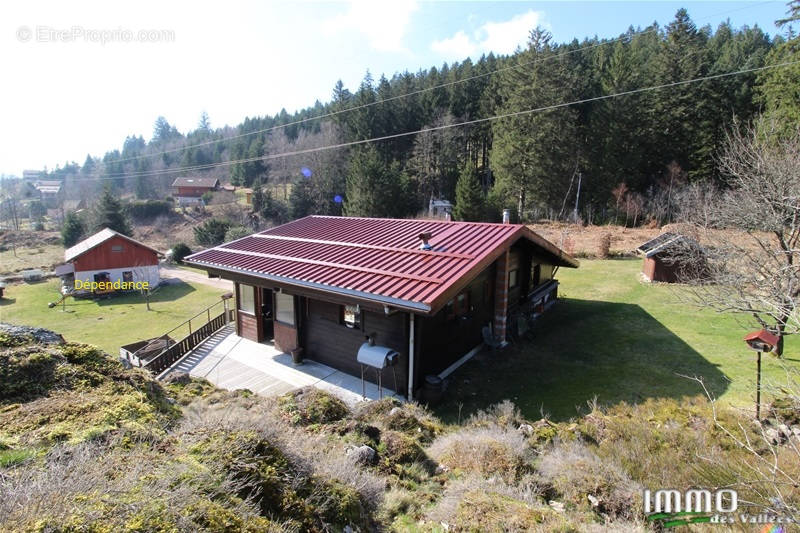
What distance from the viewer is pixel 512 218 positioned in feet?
120

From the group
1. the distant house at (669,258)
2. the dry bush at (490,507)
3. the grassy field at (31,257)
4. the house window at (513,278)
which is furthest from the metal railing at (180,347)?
the grassy field at (31,257)

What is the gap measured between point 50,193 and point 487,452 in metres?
119

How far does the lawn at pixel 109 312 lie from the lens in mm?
21906

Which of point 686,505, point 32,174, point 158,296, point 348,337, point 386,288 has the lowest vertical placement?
point 158,296

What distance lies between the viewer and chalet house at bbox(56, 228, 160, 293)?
31.1 metres

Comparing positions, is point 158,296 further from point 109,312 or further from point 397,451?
point 397,451

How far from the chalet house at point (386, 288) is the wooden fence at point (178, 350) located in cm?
137

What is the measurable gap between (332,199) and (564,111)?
26.4m

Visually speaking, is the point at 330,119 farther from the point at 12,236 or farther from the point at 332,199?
the point at 12,236

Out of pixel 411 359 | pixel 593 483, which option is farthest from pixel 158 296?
pixel 593 483

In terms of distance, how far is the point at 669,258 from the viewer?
16.7 metres

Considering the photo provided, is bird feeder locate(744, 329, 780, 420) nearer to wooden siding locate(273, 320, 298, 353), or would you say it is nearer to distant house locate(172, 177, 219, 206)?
wooden siding locate(273, 320, 298, 353)

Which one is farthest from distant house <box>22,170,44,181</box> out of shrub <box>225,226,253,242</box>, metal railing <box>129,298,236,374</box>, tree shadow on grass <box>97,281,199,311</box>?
metal railing <box>129,298,236,374</box>

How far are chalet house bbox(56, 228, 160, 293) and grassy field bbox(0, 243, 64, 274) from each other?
1052cm
